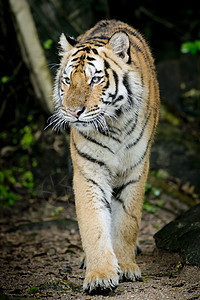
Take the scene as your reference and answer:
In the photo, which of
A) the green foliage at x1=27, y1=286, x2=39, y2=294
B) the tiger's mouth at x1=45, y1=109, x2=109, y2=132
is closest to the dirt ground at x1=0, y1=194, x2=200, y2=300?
the green foliage at x1=27, y1=286, x2=39, y2=294

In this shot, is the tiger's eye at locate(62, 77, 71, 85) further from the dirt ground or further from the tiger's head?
the dirt ground

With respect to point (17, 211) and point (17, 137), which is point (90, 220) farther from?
point (17, 137)

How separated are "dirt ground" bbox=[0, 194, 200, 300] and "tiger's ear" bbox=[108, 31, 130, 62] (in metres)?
1.81

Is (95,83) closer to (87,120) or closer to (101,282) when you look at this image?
(87,120)

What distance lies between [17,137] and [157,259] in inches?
174

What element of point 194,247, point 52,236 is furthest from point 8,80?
point 194,247

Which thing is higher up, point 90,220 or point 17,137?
point 17,137

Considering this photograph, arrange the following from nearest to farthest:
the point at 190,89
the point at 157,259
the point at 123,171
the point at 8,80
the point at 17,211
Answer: the point at 123,171 < the point at 157,259 < the point at 17,211 < the point at 8,80 < the point at 190,89

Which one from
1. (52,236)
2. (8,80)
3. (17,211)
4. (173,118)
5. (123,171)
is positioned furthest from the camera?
(173,118)

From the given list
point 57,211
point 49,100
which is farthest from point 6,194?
point 49,100

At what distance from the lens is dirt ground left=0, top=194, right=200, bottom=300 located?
3160 millimetres

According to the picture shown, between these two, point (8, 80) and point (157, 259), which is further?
point (8, 80)

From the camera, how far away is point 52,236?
5.30 meters

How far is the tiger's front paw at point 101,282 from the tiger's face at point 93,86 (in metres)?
1.14
